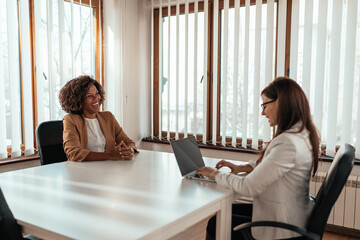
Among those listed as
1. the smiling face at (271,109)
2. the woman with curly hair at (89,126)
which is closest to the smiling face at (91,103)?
the woman with curly hair at (89,126)

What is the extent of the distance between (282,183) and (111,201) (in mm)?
713

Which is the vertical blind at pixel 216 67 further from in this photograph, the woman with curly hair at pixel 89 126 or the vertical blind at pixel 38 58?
the woman with curly hair at pixel 89 126

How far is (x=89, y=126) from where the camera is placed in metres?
2.42

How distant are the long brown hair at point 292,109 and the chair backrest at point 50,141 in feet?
5.12

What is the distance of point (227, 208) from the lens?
4.86ft

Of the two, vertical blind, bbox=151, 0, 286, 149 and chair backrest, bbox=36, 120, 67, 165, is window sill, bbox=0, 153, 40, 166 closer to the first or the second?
chair backrest, bbox=36, 120, 67, 165

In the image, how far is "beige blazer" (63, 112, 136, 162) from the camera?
2.15 m

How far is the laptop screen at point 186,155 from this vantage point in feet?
5.58

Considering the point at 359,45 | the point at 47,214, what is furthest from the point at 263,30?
the point at 47,214

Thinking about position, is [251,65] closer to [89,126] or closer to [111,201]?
[89,126]

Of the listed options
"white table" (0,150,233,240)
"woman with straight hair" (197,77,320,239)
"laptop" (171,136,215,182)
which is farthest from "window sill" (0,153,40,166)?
"woman with straight hair" (197,77,320,239)

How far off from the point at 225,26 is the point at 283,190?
7.21 feet

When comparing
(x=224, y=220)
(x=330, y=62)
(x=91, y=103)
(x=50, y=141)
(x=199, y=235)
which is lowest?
(x=199, y=235)

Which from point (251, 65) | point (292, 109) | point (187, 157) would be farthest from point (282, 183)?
point (251, 65)
